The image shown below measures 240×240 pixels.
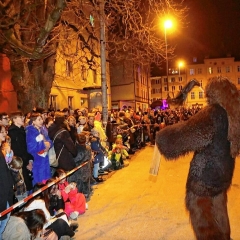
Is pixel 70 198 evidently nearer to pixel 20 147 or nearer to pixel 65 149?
pixel 65 149

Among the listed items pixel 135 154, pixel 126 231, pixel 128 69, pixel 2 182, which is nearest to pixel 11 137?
pixel 2 182

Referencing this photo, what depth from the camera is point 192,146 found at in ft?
12.1

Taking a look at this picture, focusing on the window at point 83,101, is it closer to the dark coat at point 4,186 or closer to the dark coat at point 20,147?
the dark coat at point 20,147

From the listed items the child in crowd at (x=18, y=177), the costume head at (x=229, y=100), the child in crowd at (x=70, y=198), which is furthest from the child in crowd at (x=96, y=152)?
the costume head at (x=229, y=100)

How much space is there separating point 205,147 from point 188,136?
249 millimetres

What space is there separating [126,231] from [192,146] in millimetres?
2393

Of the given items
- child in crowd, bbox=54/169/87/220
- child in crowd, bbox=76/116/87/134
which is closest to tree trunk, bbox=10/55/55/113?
child in crowd, bbox=76/116/87/134

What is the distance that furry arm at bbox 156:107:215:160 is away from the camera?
365 cm

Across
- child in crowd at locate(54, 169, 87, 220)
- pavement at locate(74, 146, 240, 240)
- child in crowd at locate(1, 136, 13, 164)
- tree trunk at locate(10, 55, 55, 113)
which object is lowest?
pavement at locate(74, 146, 240, 240)

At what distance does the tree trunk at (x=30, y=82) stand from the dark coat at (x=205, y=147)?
29.4ft

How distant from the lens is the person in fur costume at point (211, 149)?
367 centimetres

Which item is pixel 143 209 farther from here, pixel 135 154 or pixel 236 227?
pixel 135 154

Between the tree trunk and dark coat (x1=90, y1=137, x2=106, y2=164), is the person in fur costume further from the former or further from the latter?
the tree trunk

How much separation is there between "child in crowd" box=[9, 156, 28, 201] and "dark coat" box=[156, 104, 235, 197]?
260 cm
